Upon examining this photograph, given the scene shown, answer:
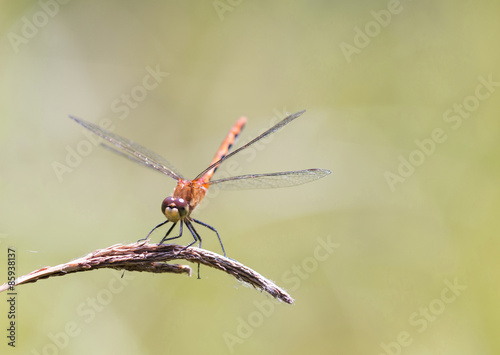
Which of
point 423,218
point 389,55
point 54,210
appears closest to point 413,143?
point 423,218

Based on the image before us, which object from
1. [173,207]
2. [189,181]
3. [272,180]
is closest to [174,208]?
[173,207]

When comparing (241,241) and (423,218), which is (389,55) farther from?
(241,241)

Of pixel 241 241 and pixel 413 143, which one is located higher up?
pixel 413 143

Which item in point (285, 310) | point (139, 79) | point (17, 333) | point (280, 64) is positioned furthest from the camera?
point (280, 64)

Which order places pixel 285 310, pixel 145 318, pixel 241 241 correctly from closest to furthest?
pixel 145 318 < pixel 285 310 < pixel 241 241

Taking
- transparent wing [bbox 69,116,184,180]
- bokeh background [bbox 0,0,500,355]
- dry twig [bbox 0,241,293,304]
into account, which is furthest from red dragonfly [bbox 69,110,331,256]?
bokeh background [bbox 0,0,500,355]

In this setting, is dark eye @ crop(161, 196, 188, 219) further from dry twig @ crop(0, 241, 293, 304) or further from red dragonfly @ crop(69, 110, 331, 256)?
dry twig @ crop(0, 241, 293, 304)

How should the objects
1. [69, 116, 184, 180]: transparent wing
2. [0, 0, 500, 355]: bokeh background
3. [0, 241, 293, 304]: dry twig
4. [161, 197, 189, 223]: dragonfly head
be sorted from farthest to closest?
[0, 0, 500, 355]: bokeh background → [69, 116, 184, 180]: transparent wing → [161, 197, 189, 223]: dragonfly head → [0, 241, 293, 304]: dry twig

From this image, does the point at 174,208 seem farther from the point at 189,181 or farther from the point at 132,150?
the point at 132,150
